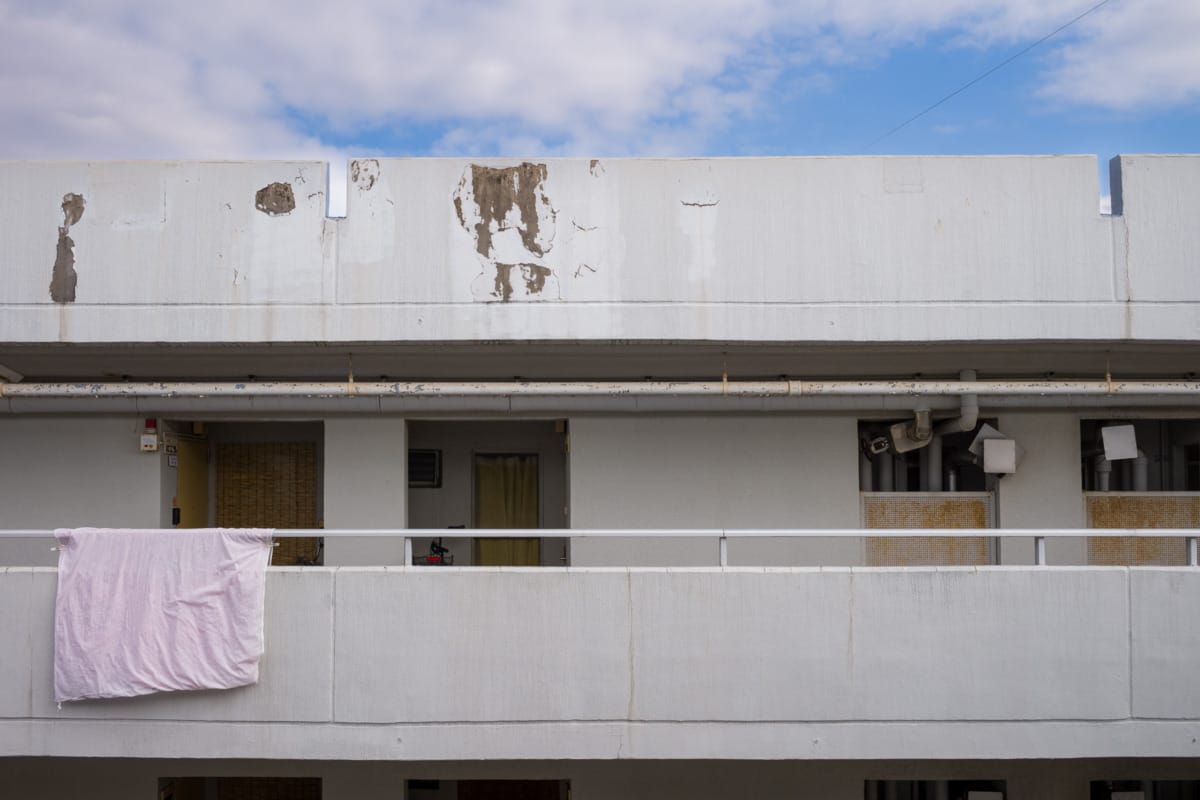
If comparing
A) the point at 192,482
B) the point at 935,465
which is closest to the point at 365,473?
the point at 192,482

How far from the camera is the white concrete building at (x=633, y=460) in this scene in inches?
239

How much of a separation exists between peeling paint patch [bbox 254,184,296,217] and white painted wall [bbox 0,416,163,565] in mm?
2616

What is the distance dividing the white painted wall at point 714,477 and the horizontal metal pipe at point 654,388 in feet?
2.08

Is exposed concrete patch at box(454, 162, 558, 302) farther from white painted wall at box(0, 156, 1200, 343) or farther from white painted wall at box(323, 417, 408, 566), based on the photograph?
white painted wall at box(323, 417, 408, 566)

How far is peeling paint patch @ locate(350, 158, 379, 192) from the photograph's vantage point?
7.31 m


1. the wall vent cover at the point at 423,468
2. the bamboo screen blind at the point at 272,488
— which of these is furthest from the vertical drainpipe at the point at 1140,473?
the bamboo screen blind at the point at 272,488

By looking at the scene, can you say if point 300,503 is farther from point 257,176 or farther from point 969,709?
point 969,709

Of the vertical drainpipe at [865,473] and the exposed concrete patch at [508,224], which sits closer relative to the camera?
the exposed concrete patch at [508,224]

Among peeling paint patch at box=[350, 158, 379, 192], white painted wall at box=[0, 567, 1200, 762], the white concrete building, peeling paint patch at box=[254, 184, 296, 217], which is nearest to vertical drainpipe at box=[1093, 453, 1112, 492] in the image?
the white concrete building

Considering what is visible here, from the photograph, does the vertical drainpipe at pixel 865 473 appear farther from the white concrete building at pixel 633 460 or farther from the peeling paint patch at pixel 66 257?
the peeling paint patch at pixel 66 257

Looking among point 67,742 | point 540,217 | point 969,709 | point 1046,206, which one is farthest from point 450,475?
point 1046,206

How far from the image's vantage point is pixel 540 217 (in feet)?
24.0

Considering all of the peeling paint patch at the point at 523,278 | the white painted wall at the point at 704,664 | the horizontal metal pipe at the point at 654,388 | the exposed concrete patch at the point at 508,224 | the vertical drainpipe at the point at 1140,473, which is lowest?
the white painted wall at the point at 704,664

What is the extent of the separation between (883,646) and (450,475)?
17.4ft
